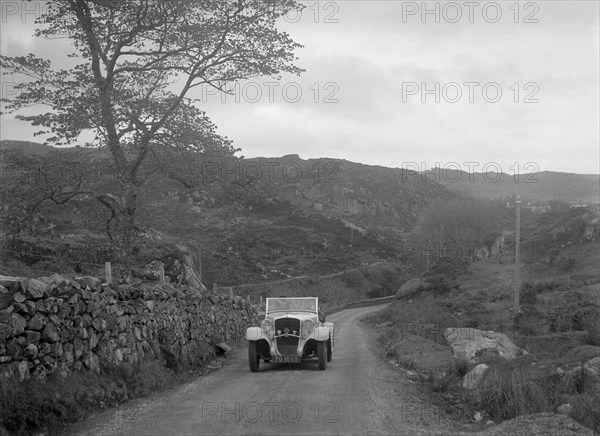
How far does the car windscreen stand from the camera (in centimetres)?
1847

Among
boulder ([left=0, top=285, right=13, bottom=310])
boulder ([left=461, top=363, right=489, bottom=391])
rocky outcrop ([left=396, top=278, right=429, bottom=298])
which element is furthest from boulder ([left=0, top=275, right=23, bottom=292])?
rocky outcrop ([left=396, top=278, right=429, bottom=298])

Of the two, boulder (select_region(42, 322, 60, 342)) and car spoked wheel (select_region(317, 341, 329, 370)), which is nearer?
boulder (select_region(42, 322, 60, 342))

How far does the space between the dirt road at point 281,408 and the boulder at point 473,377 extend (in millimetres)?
1010

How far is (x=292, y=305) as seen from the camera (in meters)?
18.6

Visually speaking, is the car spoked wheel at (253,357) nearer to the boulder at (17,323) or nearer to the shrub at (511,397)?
the shrub at (511,397)

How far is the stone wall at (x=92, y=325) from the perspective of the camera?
9414 mm

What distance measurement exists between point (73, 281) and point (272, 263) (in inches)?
2612

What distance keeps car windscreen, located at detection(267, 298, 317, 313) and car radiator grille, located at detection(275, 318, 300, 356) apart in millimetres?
1537

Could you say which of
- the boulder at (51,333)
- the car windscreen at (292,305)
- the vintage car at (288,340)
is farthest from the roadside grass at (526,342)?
the boulder at (51,333)

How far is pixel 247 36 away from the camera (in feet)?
61.6

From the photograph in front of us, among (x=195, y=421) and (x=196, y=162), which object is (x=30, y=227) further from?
(x=195, y=421)

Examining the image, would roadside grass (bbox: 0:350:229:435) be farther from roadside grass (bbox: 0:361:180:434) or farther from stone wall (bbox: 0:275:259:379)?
stone wall (bbox: 0:275:259:379)

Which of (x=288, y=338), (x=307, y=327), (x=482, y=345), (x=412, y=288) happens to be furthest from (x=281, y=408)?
(x=412, y=288)

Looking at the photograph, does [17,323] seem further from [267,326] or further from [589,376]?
[589,376]
